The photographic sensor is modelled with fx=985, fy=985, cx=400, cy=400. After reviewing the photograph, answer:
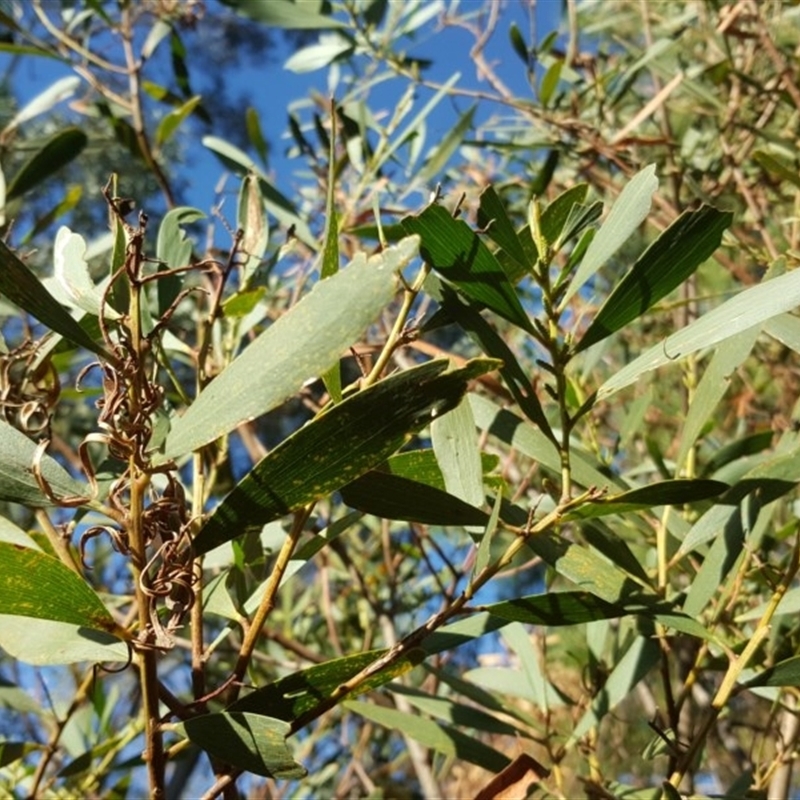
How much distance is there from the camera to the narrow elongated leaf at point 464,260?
414 millimetres

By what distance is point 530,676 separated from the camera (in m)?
0.76

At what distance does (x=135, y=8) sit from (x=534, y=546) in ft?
4.16

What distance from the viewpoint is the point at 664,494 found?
0.44 meters

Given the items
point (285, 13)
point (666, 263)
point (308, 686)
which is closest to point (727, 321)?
point (666, 263)

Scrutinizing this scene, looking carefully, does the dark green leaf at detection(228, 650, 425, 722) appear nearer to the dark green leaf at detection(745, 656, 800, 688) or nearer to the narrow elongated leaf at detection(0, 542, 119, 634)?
the narrow elongated leaf at detection(0, 542, 119, 634)

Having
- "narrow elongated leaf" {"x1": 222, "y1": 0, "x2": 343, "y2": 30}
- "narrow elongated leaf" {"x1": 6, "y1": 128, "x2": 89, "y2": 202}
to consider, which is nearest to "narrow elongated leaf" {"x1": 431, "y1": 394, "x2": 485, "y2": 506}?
"narrow elongated leaf" {"x1": 6, "y1": 128, "x2": 89, "y2": 202}

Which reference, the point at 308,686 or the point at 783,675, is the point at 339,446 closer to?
the point at 308,686

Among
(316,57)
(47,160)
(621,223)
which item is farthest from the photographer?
(316,57)

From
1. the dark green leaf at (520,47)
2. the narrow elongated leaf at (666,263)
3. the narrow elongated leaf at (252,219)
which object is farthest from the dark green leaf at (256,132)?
the narrow elongated leaf at (666,263)

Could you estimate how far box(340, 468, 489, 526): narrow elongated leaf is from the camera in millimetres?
424

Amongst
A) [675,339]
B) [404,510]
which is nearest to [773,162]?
[675,339]

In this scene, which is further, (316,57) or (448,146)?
(316,57)

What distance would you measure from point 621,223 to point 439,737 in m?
0.35

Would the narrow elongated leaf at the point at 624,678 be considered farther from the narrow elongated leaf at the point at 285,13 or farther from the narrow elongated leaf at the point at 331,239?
the narrow elongated leaf at the point at 285,13
